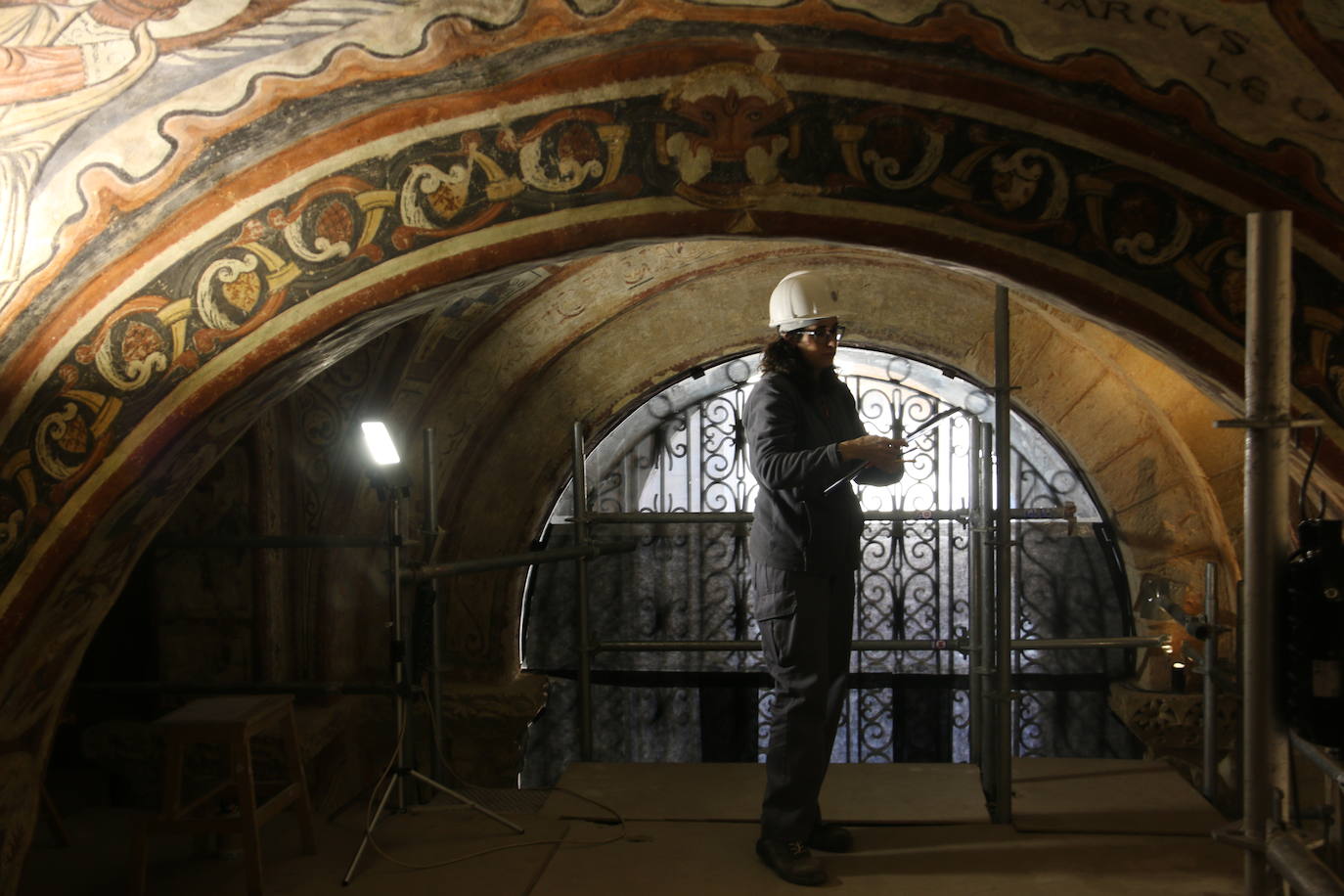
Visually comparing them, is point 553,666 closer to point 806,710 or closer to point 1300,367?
point 806,710

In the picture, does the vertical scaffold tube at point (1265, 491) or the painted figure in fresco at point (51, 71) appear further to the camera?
the painted figure in fresco at point (51, 71)

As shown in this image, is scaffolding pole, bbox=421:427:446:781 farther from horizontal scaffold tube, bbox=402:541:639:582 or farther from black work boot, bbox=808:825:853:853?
black work boot, bbox=808:825:853:853

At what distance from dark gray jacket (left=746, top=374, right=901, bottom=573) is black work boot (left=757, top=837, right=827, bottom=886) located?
80 centimetres

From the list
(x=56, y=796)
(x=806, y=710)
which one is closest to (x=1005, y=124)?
(x=806, y=710)

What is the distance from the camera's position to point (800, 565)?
11.4 ft

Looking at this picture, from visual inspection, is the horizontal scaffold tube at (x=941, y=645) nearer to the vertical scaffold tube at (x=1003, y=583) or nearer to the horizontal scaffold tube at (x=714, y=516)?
the horizontal scaffold tube at (x=714, y=516)

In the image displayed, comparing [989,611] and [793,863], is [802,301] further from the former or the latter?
[793,863]

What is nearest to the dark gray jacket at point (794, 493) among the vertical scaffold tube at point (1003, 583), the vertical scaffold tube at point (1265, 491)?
the vertical scaffold tube at point (1003, 583)

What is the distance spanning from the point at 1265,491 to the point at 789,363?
5.89 ft

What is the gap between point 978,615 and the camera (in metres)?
4.46

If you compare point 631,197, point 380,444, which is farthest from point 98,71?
point 631,197

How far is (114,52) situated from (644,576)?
4.45 meters

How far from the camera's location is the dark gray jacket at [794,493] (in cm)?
343

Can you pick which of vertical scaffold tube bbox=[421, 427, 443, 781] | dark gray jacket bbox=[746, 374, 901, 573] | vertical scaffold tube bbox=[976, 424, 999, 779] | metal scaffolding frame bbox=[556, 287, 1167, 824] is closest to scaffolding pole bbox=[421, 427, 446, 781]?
vertical scaffold tube bbox=[421, 427, 443, 781]
